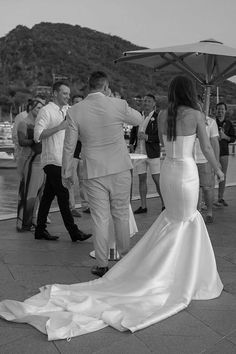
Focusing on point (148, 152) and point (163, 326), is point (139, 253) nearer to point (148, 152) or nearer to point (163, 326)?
point (163, 326)

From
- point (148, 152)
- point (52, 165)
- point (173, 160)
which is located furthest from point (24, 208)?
point (173, 160)

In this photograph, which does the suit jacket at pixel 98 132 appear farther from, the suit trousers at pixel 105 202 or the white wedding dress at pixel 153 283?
the white wedding dress at pixel 153 283

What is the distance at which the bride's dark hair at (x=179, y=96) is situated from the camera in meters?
3.85

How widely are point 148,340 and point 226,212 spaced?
15.8ft

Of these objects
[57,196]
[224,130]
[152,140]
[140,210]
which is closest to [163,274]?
[57,196]

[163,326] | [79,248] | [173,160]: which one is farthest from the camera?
[79,248]

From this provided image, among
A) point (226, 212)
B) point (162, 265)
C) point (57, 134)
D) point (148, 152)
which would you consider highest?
point (57, 134)

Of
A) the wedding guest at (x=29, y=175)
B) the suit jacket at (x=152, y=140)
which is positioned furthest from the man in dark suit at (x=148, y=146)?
the wedding guest at (x=29, y=175)

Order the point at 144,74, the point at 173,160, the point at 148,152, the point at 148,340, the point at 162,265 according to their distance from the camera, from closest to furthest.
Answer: the point at 148,340 → the point at 162,265 → the point at 173,160 → the point at 148,152 → the point at 144,74

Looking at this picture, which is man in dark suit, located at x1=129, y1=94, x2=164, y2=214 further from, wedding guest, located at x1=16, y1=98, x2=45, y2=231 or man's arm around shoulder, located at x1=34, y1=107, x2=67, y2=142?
man's arm around shoulder, located at x1=34, y1=107, x2=67, y2=142

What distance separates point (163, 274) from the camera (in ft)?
12.0

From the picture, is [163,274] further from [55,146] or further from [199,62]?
[199,62]

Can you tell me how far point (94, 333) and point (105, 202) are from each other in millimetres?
1378

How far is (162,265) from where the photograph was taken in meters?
3.70
